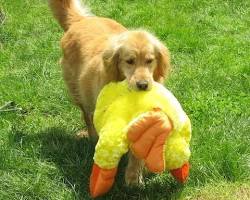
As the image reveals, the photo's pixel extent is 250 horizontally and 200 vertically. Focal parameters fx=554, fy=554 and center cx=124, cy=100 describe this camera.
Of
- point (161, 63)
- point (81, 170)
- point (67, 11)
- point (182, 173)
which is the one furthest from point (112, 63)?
point (67, 11)

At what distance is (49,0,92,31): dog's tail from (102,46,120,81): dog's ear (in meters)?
1.18

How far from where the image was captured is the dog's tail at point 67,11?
5508mm

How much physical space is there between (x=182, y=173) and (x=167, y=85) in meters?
1.87

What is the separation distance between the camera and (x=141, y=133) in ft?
12.5

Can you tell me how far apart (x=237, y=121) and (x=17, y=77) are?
2.52 m

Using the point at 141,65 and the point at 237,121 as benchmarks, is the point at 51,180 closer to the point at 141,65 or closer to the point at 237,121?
the point at 141,65

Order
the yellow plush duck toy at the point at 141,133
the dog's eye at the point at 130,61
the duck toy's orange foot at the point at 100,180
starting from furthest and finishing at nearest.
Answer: the dog's eye at the point at 130,61
the duck toy's orange foot at the point at 100,180
the yellow plush duck toy at the point at 141,133

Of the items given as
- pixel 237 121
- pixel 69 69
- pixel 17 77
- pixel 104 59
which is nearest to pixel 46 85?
pixel 17 77

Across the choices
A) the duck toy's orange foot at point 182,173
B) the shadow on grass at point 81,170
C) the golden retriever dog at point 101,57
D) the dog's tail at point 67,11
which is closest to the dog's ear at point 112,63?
the golden retriever dog at point 101,57

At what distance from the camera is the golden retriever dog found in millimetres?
4270

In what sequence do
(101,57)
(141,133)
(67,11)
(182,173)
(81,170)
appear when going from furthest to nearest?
1. (67,11)
2. (101,57)
3. (81,170)
4. (182,173)
5. (141,133)

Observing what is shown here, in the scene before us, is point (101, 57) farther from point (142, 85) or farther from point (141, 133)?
point (141, 133)

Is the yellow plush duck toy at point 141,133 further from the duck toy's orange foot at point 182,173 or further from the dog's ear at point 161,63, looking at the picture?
the dog's ear at point 161,63

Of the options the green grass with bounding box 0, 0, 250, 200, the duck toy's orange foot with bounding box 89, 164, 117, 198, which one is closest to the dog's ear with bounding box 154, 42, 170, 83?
the green grass with bounding box 0, 0, 250, 200
